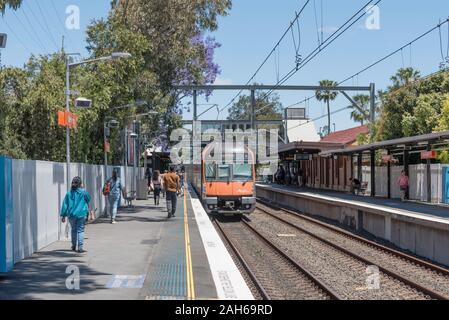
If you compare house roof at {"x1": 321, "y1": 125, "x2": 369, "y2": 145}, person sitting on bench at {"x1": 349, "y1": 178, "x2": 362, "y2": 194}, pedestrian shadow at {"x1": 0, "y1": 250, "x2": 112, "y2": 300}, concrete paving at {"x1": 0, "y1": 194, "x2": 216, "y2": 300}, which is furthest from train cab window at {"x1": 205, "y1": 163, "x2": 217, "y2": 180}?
house roof at {"x1": 321, "y1": 125, "x2": 369, "y2": 145}

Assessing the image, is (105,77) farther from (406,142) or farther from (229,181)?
(406,142)

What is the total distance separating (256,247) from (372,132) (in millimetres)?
26077

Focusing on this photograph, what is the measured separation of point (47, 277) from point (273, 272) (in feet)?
16.7

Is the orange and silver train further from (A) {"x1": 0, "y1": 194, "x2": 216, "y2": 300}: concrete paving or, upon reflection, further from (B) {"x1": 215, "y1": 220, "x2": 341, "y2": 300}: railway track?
(A) {"x1": 0, "y1": 194, "x2": 216, "y2": 300}: concrete paving

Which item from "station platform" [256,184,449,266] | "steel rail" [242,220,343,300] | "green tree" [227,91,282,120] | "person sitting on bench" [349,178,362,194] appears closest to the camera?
"steel rail" [242,220,343,300]

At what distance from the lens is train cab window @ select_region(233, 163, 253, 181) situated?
25281 mm

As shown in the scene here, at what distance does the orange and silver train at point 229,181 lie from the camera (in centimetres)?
2512

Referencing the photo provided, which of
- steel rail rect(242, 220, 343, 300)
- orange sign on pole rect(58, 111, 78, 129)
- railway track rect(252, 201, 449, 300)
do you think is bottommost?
railway track rect(252, 201, 449, 300)

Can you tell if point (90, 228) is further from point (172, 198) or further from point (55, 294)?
point (55, 294)

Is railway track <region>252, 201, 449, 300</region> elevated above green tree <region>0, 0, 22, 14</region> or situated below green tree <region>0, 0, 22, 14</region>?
below

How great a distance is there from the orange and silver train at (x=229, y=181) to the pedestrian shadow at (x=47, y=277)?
12141 mm

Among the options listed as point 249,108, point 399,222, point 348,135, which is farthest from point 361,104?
point 399,222

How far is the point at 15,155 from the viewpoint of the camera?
2444cm

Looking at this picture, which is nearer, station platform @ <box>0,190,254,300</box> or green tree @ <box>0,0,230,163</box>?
station platform @ <box>0,190,254,300</box>
